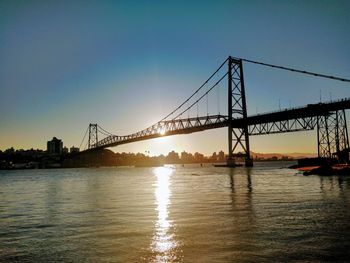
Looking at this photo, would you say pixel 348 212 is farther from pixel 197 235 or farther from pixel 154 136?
pixel 154 136

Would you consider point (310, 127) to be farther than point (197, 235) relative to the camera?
Yes

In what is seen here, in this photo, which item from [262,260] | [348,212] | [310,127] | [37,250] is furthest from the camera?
[310,127]

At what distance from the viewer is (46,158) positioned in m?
197

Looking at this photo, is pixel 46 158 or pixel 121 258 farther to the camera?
pixel 46 158

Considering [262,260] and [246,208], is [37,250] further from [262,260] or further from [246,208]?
[246,208]

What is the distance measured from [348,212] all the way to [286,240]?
6446 millimetres

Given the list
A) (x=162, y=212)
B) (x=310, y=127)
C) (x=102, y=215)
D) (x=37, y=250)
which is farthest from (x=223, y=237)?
(x=310, y=127)

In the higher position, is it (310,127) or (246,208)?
(310,127)

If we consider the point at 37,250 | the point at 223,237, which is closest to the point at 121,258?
the point at 37,250

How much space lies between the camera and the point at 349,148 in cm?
6862

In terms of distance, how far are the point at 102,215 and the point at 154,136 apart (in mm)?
91357

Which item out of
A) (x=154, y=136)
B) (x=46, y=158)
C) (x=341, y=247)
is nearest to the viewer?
(x=341, y=247)

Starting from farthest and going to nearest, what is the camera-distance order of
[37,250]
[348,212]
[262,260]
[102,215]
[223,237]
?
[102,215] → [348,212] → [223,237] → [37,250] → [262,260]

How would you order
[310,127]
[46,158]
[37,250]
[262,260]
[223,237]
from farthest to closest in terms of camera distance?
[46,158] < [310,127] < [223,237] < [37,250] < [262,260]
